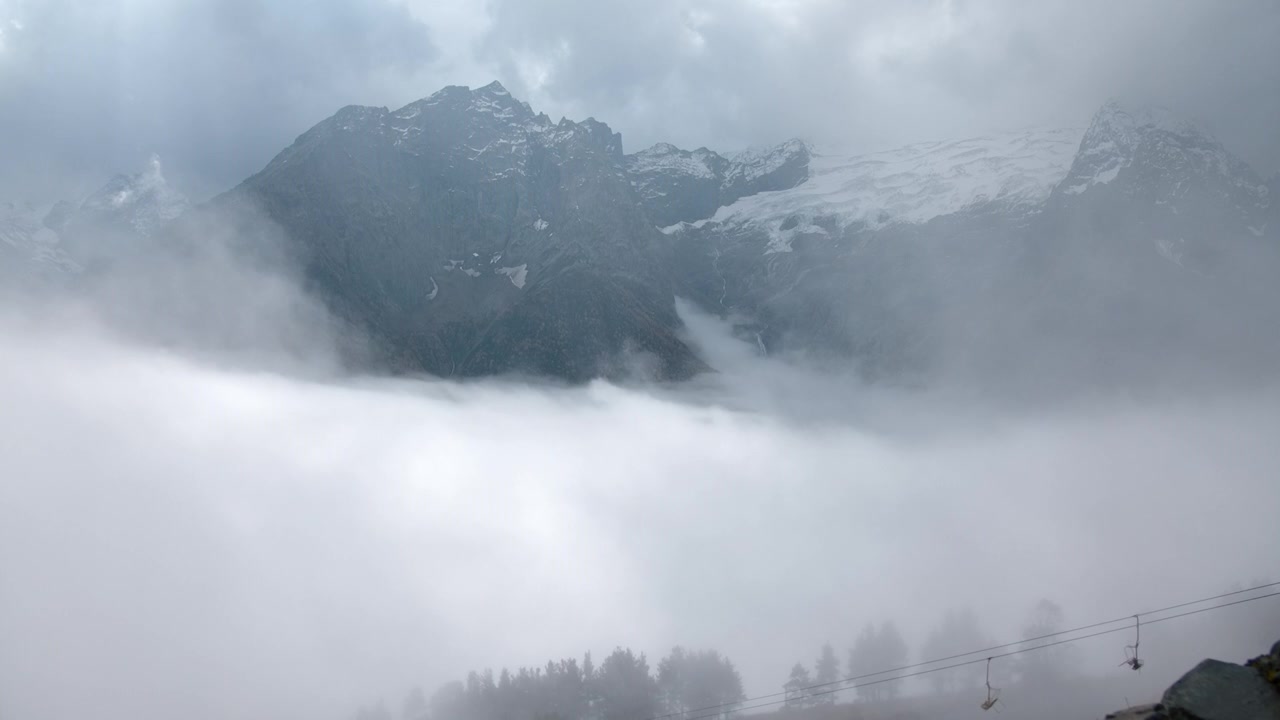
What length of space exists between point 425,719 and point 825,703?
254 ft

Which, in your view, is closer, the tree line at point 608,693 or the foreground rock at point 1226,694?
the foreground rock at point 1226,694

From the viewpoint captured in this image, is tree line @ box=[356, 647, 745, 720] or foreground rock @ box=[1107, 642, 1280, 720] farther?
tree line @ box=[356, 647, 745, 720]

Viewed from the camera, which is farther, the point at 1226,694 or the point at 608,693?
the point at 608,693

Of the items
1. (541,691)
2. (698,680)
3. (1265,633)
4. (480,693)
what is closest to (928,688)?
(698,680)

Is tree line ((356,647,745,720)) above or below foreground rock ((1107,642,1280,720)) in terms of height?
below

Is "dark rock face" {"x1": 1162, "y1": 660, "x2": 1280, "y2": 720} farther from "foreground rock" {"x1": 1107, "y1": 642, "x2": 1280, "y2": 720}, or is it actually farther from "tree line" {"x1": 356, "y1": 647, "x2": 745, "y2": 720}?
"tree line" {"x1": 356, "y1": 647, "x2": 745, "y2": 720}

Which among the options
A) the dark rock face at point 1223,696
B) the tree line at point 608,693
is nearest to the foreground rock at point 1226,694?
the dark rock face at point 1223,696

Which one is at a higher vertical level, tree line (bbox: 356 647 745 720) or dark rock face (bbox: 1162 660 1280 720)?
dark rock face (bbox: 1162 660 1280 720)

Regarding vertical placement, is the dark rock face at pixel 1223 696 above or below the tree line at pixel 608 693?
above

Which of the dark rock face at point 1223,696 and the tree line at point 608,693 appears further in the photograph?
the tree line at point 608,693

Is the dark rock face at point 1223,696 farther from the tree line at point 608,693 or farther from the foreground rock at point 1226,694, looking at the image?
the tree line at point 608,693

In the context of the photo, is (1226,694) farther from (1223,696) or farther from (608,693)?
(608,693)

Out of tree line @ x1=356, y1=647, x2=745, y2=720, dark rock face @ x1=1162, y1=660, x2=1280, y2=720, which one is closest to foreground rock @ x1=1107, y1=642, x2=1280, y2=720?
dark rock face @ x1=1162, y1=660, x2=1280, y2=720

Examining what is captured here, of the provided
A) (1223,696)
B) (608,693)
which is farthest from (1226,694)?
(608,693)
